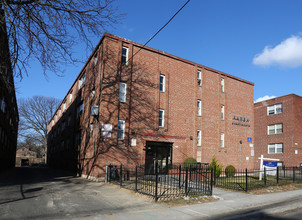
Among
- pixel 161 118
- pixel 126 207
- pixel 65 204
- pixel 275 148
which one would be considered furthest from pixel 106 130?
pixel 275 148

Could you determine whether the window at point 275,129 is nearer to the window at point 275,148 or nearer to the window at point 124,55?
the window at point 275,148

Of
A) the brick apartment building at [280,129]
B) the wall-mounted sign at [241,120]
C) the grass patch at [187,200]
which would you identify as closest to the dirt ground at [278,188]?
the grass patch at [187,200]

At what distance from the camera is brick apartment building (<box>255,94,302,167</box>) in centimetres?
3169

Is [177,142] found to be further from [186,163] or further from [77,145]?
[77,145]

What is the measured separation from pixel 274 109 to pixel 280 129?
316 cm

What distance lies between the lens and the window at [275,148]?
3323cm

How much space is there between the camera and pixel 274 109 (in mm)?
35156

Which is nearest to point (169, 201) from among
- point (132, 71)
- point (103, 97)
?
point (103, 97)

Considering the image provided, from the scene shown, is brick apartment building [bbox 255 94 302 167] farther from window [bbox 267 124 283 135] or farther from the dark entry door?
the dark entry door

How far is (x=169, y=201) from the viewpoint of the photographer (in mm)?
9227

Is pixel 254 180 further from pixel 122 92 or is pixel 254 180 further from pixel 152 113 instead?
pixel 122 92

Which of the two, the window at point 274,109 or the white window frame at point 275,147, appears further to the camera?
the window at point 274,109

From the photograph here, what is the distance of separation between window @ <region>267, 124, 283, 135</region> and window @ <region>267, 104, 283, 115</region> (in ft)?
6.36

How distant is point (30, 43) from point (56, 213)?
6166 mm
